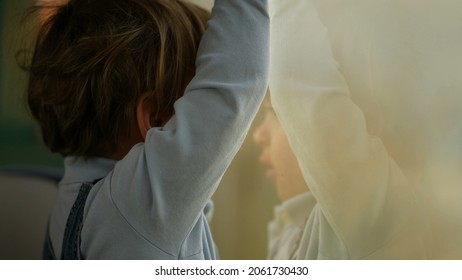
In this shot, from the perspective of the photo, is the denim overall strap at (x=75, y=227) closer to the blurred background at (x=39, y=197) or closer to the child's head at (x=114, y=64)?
the child's head at (x=114, y=64)

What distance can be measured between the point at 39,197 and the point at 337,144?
0.46 m

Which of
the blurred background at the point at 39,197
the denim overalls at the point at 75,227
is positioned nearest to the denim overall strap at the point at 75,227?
the denim overalls at the point at 75,227

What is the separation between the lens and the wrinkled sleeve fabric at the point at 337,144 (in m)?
0.67

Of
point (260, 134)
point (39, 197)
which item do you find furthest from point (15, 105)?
point (260, 134)

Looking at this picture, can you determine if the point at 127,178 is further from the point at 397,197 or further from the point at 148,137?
the point at 397,197

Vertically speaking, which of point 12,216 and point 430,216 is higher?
point 430,216

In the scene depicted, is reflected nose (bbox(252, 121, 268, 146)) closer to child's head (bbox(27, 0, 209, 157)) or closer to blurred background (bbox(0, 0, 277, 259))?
blurred background (bbox(0, 0, 277, 259))

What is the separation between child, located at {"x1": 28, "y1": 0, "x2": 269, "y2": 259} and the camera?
1.98 ft

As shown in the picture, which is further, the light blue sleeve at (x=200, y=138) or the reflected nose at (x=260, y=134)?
the reflected nose at (x=260, y=134)

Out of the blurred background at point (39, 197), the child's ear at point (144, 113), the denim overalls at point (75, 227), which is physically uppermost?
the child's ear at point (144, 113)

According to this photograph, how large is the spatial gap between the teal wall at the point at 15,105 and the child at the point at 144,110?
0.05 m

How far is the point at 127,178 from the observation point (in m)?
0.61

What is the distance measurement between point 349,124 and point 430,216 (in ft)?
0.44
